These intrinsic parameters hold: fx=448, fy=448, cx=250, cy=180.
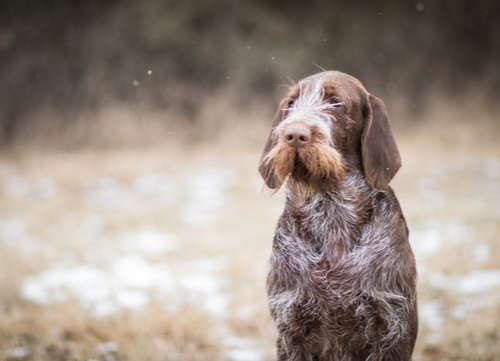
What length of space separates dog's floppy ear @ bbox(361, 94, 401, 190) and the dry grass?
1.89ft

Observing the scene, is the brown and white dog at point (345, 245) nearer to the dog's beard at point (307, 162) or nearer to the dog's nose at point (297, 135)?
the dog's beard at point (307, 162)

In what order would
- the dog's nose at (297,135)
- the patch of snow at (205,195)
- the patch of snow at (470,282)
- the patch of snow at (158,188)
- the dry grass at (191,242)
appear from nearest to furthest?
the dog's nose at (297,135) < the dry grass at (191,242) < the patch of snow at (470,282) < the patch of snow at (205,195) < the patch of snow at (158,188)

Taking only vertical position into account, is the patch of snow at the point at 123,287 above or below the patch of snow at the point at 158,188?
below

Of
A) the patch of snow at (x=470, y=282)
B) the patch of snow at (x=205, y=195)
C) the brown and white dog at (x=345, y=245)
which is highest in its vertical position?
the patch of snow at (x=205, y=195)

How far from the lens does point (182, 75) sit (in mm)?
13219

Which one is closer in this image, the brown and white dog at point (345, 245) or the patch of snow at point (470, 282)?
the brown and white dog at point (345, 245)

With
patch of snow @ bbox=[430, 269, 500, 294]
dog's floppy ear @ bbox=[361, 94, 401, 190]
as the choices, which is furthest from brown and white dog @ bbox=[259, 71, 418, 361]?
patch of snow @ bbox=[430, 269, 500, 294]

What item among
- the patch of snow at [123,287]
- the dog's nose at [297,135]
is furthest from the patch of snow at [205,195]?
the dog's nose at [297,135]

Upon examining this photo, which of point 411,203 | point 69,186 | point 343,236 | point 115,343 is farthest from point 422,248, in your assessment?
point 69,186

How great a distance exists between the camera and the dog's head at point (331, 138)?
1739mm

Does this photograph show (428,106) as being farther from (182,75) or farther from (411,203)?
(182,75)

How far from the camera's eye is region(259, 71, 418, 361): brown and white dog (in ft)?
6.28

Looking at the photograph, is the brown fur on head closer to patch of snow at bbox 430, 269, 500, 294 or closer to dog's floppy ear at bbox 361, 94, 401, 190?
dog's floppy ear at bbox 361, 94, 401, 190

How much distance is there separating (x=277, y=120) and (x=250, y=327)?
2.77m
